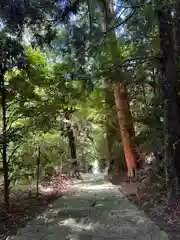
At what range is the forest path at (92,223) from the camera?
380 centimetres

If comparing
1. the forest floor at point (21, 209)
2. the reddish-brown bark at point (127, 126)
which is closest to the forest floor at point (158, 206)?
the reddish-brown bark at point (127, 126)

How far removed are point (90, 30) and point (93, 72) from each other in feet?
3.67

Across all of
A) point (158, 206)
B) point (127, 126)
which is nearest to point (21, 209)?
point (158, 206)

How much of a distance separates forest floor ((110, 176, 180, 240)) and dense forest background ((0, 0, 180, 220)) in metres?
0.26

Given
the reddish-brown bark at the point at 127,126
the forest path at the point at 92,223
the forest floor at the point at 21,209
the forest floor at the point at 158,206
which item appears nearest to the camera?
the forest path at the point at 92,223

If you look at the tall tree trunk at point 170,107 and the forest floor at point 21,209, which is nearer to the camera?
the forest floor at point 21,209

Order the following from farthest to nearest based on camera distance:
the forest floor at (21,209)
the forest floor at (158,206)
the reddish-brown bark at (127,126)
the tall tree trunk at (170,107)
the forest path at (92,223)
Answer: the reddish-brown bark at (127,126)
the tall tree trunk at (170,107)
the forest floor at (21,209)
the forest floor at (158,206)
the forest path at (92,223)

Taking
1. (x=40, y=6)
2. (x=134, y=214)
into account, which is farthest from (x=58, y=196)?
(x=40, y=6)

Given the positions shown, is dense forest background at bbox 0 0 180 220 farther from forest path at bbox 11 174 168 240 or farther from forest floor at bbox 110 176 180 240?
forest path at bbox 11 174 168 240

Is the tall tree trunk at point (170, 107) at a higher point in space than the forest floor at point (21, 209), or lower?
higher

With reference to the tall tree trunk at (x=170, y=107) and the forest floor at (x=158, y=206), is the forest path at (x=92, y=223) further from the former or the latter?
the tall tree trunk at (x=170, y=107)

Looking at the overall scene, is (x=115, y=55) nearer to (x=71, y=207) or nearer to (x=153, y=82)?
(x=153, y=82)

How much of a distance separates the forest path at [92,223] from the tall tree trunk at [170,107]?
36.5 inches

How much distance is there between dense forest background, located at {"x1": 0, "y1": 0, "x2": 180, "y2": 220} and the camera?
5.11m
